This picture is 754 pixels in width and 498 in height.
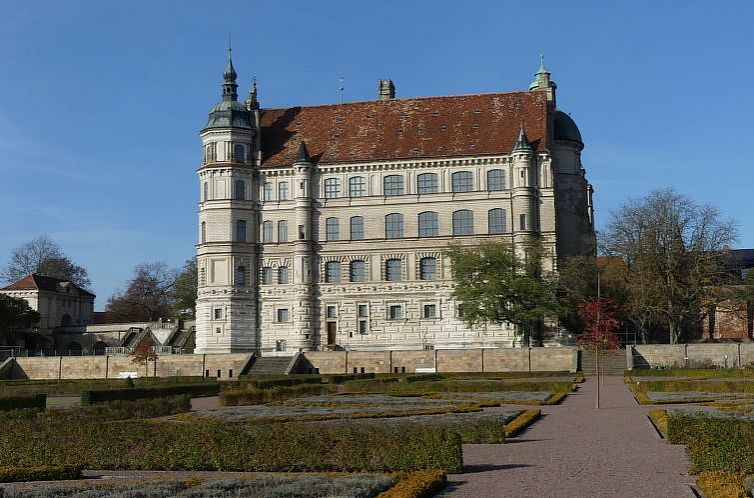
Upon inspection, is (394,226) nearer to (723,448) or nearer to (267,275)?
(267,275)

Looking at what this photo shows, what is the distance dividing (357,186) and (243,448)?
58700mm

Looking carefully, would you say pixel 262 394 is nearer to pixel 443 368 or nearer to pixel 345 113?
pixel 443 368

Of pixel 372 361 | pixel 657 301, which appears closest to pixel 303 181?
pixel 372 361

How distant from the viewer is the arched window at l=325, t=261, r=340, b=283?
258ft

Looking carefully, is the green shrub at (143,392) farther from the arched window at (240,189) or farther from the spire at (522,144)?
the spire at (522,144)

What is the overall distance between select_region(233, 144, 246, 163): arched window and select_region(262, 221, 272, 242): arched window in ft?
16.4

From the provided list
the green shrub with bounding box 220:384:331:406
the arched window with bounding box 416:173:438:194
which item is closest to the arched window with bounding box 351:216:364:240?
the arched window with bounding box 416:173:438:194

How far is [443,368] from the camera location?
66875mm

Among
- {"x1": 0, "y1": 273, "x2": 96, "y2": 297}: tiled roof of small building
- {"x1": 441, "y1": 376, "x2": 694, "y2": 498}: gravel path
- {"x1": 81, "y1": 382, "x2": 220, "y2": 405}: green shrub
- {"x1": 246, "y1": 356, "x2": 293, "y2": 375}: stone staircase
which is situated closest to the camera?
{"x1": 441, "y1": 376, "x2": 694, "y2": 498}: gravel path

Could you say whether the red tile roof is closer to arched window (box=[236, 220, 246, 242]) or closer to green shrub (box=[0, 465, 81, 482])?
arched window (box=[236, 220, 246, 242])

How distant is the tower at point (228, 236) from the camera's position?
78125mm

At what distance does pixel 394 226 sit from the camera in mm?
78250

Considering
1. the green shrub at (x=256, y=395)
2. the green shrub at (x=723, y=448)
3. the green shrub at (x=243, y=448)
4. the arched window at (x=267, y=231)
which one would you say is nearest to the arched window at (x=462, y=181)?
the arched window at (x=267, y=231)

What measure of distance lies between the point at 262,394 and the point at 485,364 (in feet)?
86.8
